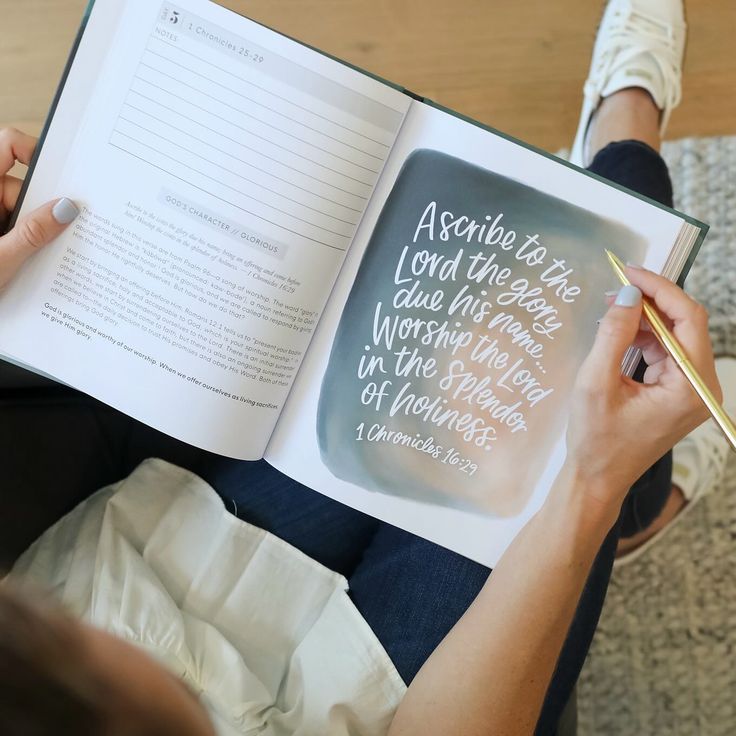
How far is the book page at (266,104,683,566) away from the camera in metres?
0.51

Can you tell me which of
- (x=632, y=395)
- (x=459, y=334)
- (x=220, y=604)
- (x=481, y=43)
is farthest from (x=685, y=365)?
(x=481, y=43)

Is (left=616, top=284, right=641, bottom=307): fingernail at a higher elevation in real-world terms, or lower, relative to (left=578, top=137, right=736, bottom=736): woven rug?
higher

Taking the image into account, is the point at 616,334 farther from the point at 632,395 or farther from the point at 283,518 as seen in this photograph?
the point at 283,518

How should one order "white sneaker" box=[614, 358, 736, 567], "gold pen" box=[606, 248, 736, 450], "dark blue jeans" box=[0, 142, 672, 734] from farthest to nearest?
"white sneaker" box=[614, 358, 736, 567], "dark blue jeans" box=[0, 142, 672, 734], "gold pen" box=[606, 248, 736, 450]

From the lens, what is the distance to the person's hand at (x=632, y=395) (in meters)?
0.47

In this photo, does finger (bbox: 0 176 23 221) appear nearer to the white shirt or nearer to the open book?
the open book

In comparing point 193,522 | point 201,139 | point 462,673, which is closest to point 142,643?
point 193,522

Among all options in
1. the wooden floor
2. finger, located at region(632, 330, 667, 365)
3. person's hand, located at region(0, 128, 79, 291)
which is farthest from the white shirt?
the wooden floor

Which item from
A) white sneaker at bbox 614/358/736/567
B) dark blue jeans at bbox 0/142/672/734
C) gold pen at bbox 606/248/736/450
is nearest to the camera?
gold pen at bbox 606/248/736/450

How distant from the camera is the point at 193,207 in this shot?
49 cm

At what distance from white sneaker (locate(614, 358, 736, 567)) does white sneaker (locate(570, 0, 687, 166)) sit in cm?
33

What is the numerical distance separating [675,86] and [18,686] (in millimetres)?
918

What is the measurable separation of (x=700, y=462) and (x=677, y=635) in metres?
0.22

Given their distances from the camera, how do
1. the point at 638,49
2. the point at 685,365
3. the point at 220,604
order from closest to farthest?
the point at 685,365, the point at 220,604, the point at 638,49
